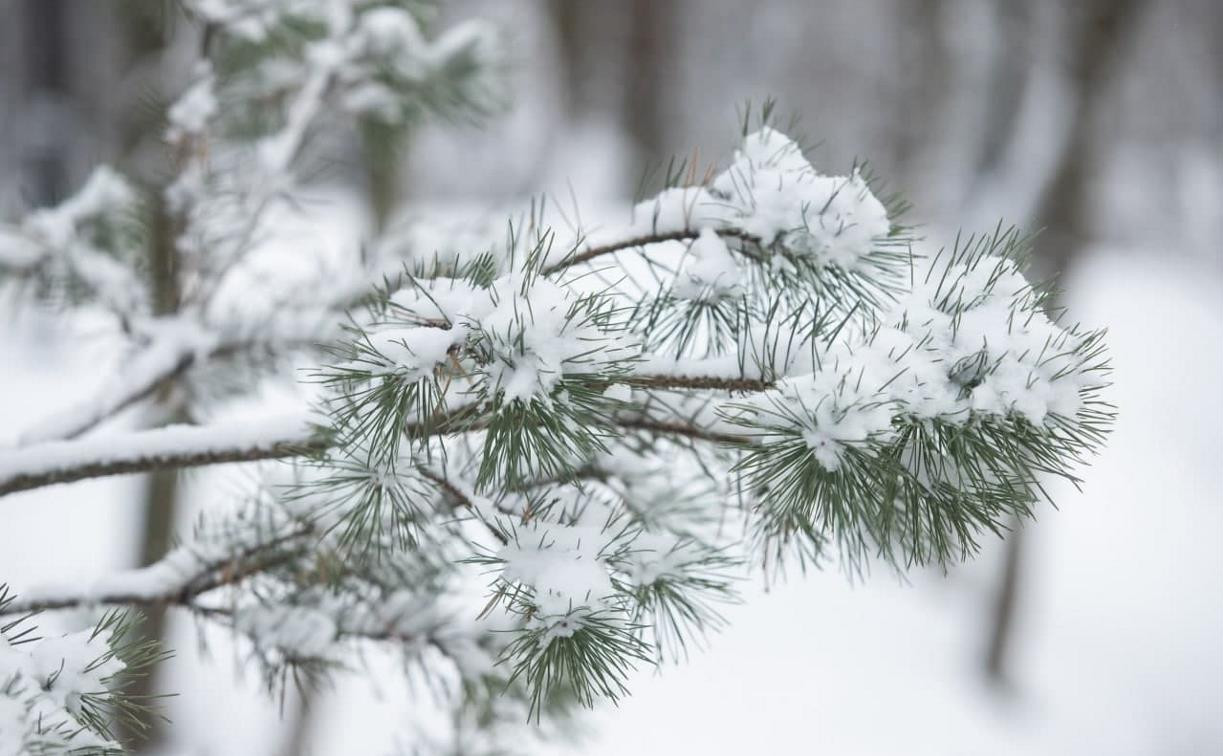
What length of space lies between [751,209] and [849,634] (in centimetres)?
340

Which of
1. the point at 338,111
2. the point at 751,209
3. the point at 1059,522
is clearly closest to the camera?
the point at 751,209

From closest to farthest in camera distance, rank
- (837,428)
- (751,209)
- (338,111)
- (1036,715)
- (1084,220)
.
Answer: (837,428) → (751,209) → (338,111) → (1084,220) → (1036,715)

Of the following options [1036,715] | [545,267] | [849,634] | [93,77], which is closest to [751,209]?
[545,267]

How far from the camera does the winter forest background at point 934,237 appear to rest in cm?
278

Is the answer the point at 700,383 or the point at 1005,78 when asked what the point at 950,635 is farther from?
the point at 700,383

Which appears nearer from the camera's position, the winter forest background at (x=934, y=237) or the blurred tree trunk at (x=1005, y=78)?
the winter forest background at (x=934, y=237)

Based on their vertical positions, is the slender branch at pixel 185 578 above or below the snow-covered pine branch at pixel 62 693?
above

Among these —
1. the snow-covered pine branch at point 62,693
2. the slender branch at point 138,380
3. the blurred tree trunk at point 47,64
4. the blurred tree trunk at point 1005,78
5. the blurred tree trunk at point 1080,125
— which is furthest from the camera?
the blurred tree trunk at point 47,64

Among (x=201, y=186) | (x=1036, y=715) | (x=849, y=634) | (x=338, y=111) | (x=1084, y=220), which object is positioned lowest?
(x=1036, y=715)

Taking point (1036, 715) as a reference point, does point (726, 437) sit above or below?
above

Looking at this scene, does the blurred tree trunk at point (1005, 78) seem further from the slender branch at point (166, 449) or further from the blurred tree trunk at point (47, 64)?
the blurred tree trunk at point (47, 64)

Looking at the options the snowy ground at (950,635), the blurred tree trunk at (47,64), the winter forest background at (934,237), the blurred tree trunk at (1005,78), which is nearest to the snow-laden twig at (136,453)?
the winter forest background at (934,237)

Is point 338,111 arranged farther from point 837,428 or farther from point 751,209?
point 837,428

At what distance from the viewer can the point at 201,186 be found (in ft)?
3.19
